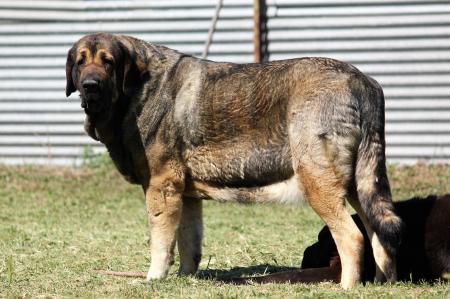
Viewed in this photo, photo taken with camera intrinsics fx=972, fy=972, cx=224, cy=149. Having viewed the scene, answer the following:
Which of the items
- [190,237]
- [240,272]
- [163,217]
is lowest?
[240,272]

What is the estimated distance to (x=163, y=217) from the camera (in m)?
7.96

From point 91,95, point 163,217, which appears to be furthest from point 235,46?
point 91,95

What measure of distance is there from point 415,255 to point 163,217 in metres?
2.05

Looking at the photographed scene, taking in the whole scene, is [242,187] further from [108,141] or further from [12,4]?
[12,4]

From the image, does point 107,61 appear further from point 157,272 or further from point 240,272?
point 240,272

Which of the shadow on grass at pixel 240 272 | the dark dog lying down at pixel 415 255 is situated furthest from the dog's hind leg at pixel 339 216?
the shadow on grass at pixel 240 272

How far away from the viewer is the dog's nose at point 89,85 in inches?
300

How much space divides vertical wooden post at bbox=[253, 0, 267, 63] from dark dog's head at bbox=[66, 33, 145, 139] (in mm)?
6954

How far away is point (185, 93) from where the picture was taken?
8086 mm

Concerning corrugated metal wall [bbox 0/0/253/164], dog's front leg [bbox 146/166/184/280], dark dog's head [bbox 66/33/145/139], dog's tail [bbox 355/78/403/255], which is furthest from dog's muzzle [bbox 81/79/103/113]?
corrugated metal wall [bbox 0/0/253/164]

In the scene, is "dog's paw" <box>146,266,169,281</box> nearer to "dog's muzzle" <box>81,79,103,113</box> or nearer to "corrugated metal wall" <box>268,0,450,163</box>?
"dog's muzzle" <box>81,79,103,113</box>

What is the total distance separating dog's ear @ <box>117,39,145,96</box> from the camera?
7.99 m

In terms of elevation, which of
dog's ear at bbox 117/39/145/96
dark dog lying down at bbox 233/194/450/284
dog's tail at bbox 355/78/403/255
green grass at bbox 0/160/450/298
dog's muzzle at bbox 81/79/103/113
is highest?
dog's ear at bbox 117/39/145/96

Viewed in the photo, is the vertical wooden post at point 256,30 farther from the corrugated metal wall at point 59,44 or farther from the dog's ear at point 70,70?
the dog's ear at point 70,70
